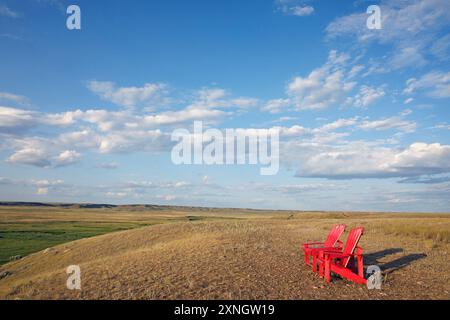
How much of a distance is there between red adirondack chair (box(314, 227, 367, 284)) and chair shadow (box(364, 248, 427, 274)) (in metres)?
1.65

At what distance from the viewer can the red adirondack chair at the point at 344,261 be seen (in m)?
10.4

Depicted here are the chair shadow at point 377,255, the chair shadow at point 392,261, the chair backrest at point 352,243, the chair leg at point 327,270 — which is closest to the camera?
the chair leg at point 327,270

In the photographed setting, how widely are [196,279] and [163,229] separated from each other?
19.2 meters

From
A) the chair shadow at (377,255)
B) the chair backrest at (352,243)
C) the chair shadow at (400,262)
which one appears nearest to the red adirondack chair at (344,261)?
the chair backrest at (352,243)

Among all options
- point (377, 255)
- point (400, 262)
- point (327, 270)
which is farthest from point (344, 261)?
point (377, 255)

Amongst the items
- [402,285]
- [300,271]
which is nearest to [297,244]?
[300,271]

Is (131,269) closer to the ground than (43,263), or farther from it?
farther from it

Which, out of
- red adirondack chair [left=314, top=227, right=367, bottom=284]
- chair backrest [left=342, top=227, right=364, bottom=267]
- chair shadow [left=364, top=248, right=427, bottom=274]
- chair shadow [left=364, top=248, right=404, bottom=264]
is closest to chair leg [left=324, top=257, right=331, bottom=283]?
red adirondack chair [left=314, top=227, right=367, bottom=284]

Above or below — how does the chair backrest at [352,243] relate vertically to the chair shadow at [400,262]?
above

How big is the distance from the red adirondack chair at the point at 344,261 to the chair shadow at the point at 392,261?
165 cm

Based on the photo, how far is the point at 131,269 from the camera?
40.3ft

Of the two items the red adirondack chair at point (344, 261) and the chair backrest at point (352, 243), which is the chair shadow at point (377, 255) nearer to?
the red adirondack chair at point (344, 261)
